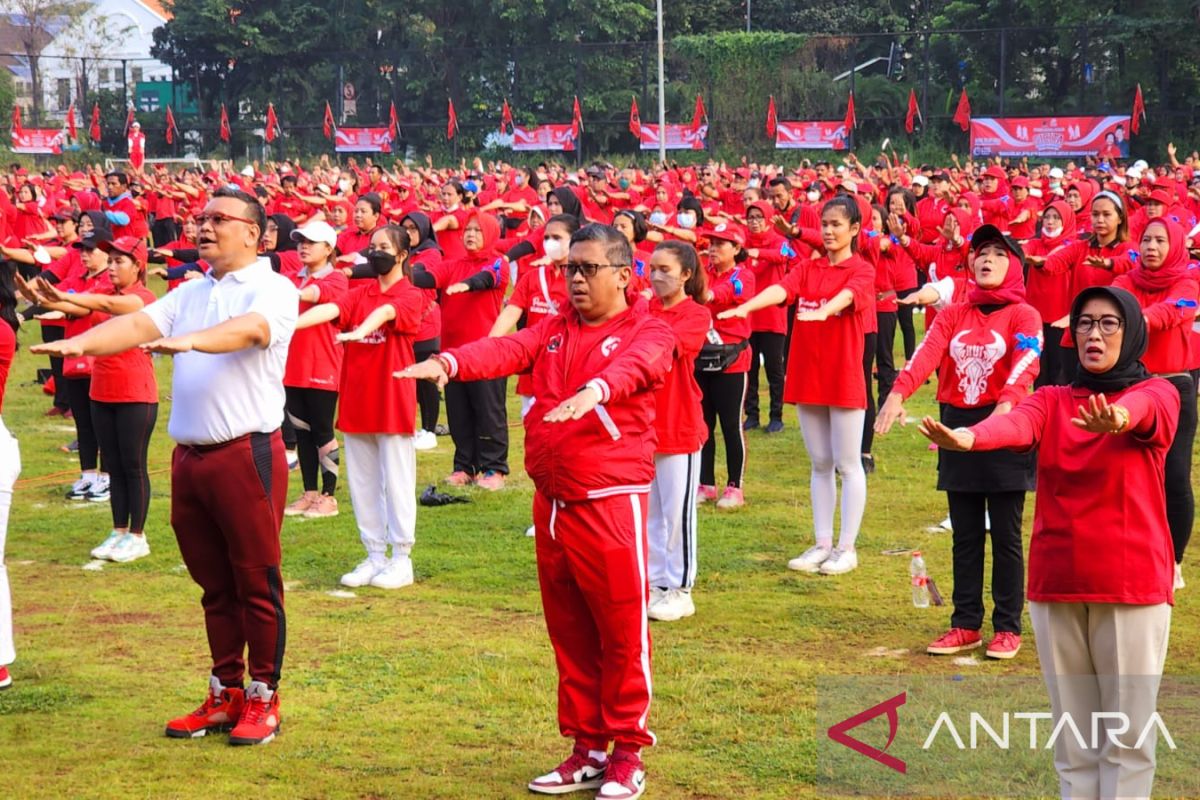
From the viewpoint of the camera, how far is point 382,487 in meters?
8.79

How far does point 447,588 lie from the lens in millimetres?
→ 8617

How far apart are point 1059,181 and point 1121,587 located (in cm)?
1820

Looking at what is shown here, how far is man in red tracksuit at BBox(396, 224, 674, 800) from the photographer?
5.32m

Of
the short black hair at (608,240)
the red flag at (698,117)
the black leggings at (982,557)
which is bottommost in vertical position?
the black leggings at (982,557)

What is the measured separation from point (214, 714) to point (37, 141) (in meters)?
41.4

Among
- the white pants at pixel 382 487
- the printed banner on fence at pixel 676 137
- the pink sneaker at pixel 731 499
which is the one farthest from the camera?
the printed banner on fence at pixel 676 137

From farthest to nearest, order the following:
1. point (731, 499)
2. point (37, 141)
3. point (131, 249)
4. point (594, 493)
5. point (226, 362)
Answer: point (37, 141) < point (731, 499) < point (131, 249) < point (226, 362) < point (594, 493)

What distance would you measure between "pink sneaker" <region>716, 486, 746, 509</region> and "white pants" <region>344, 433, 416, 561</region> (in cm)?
257

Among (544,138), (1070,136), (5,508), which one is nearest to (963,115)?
(1070,136)

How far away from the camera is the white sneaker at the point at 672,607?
783 centimetres

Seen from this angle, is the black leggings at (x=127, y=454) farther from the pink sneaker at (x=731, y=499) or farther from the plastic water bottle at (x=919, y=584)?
the plastic water bottle at (x=919, y=584)

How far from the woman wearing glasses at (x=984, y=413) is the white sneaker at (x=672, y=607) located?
4.33 feet

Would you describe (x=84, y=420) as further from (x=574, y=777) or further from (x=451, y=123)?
(x=451, y=123)

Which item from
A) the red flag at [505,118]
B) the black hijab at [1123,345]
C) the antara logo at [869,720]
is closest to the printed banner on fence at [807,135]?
the red flag at [505,118]
